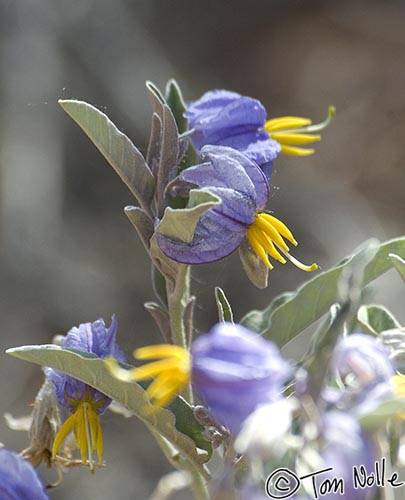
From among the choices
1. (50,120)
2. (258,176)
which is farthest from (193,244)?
(50,120)

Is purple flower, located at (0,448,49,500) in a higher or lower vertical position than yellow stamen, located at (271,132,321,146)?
lower

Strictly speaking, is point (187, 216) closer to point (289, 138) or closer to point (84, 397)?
point (84, 397)

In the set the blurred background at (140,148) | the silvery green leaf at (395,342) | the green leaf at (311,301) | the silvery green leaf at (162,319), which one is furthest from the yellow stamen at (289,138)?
the blurred background at (140,148)

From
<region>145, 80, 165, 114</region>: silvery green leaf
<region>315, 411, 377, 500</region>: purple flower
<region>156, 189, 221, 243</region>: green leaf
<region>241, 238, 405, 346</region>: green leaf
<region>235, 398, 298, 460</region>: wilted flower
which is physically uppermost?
<region>145, 80, 165, 114</region>: silvery green leaf

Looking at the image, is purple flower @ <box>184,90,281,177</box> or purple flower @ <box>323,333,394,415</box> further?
purple flower @ <box>184,90,281,177</box>

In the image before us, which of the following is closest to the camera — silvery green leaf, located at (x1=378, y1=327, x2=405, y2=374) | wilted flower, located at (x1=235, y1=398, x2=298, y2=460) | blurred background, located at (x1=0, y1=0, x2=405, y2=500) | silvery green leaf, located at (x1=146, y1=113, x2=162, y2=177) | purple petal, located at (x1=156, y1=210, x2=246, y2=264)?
wilted flower, located at (x1=235, y1=398, x2=298, y2=460)

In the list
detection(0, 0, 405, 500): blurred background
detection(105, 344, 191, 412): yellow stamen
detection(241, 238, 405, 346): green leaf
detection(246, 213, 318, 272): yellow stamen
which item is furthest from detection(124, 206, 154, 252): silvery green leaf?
detection(0, 0, 405, 500): blurred background

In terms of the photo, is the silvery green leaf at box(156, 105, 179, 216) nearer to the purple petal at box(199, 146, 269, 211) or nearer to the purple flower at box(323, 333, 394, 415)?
the purple petal at box(199, 146, 269, 211)

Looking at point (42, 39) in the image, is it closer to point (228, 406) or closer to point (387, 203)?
point (387, 203)
